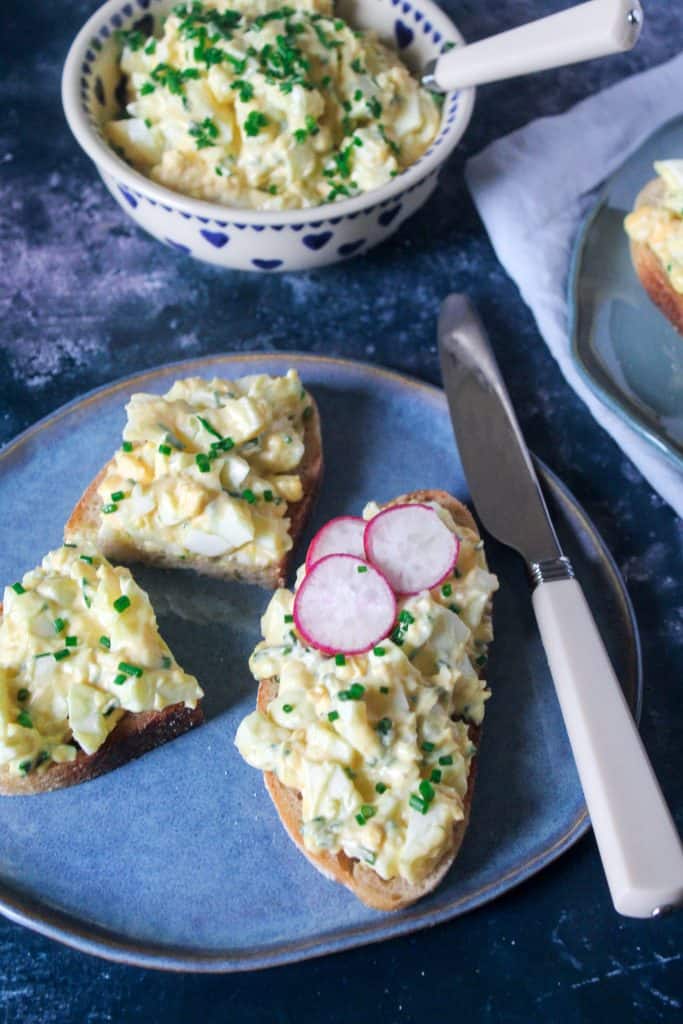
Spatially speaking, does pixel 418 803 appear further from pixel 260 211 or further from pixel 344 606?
pixel 260 211

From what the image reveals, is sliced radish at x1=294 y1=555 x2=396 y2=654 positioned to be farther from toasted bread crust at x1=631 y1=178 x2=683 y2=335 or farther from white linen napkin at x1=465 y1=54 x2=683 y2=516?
toasted bread crust at x1=631 y1=178 x2=683 y2=335

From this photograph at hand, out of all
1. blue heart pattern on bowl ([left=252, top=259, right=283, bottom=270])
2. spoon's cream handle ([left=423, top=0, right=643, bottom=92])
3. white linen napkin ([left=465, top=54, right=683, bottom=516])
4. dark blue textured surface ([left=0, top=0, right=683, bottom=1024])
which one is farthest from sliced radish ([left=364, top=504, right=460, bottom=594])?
spoon's cream handle ([left=423, top=0, right=643, bottom=92])

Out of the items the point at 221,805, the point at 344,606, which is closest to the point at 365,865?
the point at 221,805

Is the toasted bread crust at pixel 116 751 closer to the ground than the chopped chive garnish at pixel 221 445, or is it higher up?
closer to the ground

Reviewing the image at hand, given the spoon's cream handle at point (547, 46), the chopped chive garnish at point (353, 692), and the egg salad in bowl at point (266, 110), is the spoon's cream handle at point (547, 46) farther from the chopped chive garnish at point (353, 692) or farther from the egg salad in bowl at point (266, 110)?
the chopped chive garnish at point (353, 692)

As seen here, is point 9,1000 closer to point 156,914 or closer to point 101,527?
point 156,914

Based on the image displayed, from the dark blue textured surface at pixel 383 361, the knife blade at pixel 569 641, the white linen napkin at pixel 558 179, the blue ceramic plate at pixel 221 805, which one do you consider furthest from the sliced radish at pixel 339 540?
the white linen napkin at pixel 558 179
